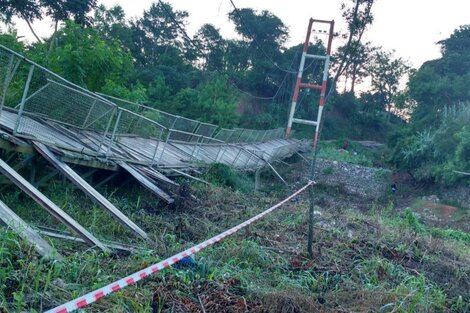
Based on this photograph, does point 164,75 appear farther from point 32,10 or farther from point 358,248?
point 358,248

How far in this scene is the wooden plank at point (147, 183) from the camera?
27.6ft

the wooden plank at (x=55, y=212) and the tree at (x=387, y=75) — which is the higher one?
the tree at (x=387, y=75)

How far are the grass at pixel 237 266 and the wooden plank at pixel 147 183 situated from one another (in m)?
0.22

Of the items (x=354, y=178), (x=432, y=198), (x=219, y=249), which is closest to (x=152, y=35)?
(x=354, y=178)

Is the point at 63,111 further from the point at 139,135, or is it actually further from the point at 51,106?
the point at 139,135

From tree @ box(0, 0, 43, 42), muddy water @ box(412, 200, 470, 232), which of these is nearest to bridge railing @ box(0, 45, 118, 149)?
muddy water @ box(412, 200, 470, 232)

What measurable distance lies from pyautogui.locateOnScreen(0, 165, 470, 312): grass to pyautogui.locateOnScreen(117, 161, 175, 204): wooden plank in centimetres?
22

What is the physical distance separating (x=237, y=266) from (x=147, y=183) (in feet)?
11.6

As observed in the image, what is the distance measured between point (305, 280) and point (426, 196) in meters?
22.5

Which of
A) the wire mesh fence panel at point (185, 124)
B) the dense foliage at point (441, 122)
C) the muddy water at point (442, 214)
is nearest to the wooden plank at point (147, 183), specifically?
the wire mesh fence panel at point (185, 124)

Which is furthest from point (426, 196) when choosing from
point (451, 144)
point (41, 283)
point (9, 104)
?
point (41, 283)

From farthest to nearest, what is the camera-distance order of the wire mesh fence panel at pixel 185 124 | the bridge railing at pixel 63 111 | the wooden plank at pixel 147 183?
the wire mesh fence panel at pixel 185 124
the wooden plank at pixel 147 183
the bridge railing at pixel 63 111

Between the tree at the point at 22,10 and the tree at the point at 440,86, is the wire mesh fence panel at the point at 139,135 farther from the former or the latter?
the tree at the point at 440,86

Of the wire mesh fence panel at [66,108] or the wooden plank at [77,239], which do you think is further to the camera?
the wire mesh fence panel at [66,108]
